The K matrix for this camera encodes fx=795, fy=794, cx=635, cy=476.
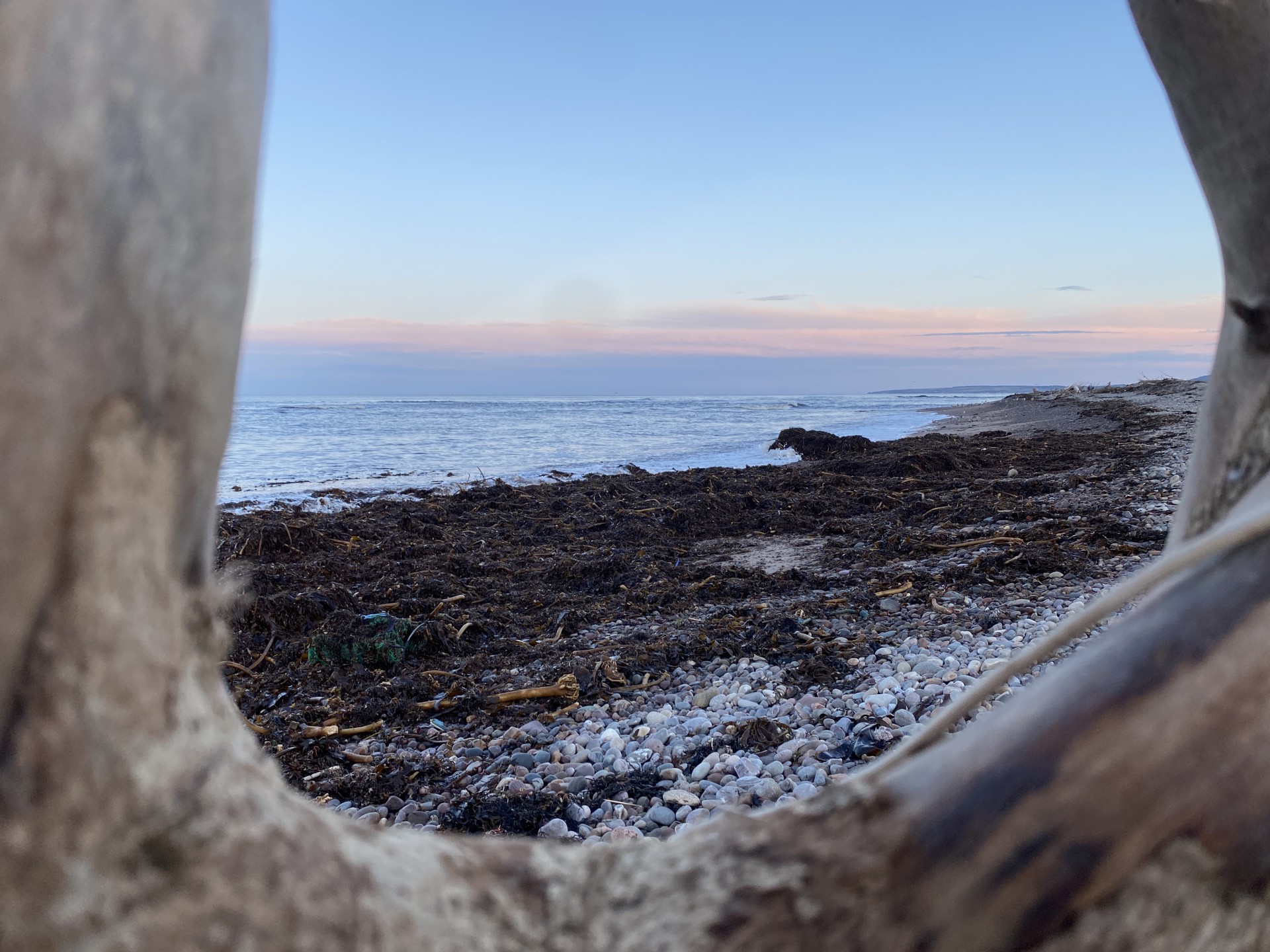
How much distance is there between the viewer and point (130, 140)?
0.65 metres

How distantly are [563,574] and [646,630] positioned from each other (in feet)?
5.54

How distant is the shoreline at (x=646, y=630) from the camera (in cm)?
296

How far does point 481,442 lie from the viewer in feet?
73.0

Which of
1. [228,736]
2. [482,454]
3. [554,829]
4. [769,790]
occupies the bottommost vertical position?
[554,829]

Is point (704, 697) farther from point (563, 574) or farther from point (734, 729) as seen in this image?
point (563, 574)

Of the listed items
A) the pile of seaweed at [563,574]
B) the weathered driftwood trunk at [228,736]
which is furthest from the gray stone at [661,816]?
the weathered driftwood trunk at [228,736]

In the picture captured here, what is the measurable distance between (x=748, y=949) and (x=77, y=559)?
2.30 ft

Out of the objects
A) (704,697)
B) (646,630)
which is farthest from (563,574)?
(704,697)

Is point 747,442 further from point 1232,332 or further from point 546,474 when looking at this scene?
point 1232,332

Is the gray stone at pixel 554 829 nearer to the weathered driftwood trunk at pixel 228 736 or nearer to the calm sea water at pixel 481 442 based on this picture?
the weathered driftwood trunk at pixel 228 736

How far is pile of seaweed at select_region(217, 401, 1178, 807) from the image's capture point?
406cm

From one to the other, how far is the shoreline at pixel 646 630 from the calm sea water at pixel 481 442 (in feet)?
11.5

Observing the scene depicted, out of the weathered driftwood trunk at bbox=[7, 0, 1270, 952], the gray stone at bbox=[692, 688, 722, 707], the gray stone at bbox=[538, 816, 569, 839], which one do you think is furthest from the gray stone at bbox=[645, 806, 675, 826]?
the weathered driftwood trunk at bbox=[7, 0, 1270, 952]

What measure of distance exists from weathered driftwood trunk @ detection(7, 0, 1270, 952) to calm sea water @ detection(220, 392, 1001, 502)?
8.30 metres
